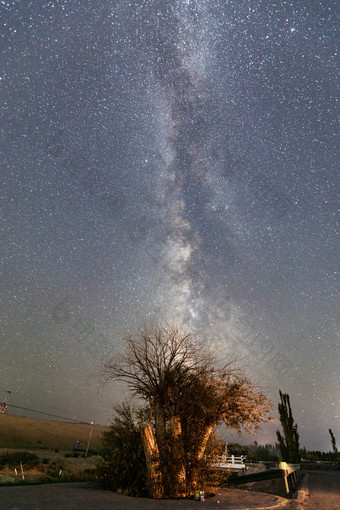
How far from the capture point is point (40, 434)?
119 metres

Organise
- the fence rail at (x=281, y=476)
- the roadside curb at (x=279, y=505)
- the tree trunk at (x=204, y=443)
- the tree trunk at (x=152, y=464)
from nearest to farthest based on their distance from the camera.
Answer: the roadside curb at (x=279, y=505) → the tree trunk at (x=152, y=464) → the tree trunk at (x=204, y=443) → the fence rail at (x=281, y=476)

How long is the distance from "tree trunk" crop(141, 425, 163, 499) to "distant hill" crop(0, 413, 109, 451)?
9586cm

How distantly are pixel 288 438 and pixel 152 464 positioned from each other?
4485cm

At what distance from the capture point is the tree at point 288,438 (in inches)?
1910

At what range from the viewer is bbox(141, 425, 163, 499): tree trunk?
41.4 ft

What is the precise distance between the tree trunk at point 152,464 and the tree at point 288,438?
43.4 meters

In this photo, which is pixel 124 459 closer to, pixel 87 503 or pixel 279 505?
pixel 87 503

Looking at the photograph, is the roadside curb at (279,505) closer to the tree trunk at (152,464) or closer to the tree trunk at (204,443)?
the tree trunk at (204,443)

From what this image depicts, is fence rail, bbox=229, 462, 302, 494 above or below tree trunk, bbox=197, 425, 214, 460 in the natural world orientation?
below

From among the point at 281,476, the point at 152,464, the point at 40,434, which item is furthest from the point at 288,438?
the point at 40,434

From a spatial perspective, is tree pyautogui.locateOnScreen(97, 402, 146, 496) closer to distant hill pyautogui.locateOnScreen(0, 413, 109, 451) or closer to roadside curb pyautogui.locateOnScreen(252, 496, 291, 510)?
roadside curb pyautogui.locateOnScreen(252, 496, 291, 510)

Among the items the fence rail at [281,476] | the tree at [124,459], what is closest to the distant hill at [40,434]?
the fence rail at [281,476]

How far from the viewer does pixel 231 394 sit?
1483 centimetres

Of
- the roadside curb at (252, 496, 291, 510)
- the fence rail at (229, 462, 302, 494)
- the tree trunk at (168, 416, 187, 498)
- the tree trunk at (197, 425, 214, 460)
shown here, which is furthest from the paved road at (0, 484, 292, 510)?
the fence rail at (229, 462, 302, 494)
